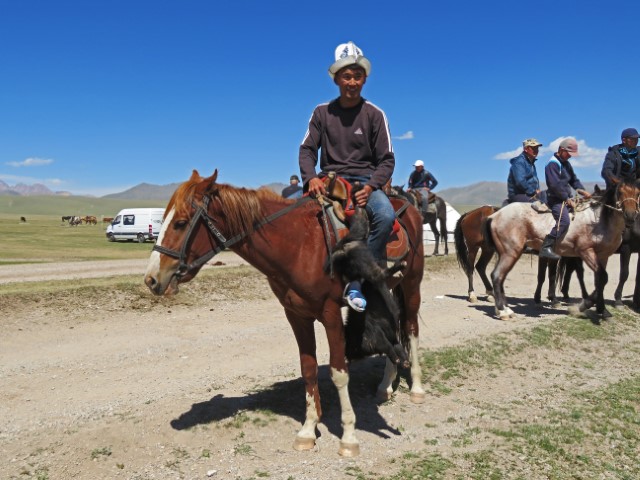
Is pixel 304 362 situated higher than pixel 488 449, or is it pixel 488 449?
pixel 304 362

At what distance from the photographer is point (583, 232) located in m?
11.3

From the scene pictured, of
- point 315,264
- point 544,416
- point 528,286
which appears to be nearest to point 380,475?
point 315,264

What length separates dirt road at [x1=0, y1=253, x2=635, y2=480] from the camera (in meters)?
4.86

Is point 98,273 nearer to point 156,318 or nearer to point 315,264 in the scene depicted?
point 156,318

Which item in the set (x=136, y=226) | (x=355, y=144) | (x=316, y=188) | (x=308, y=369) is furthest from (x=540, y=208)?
(x=136, y=226)

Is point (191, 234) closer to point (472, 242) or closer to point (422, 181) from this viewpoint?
point (472, 242)

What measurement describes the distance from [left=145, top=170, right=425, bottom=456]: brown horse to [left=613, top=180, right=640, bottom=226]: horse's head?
27.1 ft

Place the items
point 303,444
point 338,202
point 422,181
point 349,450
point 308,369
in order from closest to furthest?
1. point 349,450
2. point 303,444
3. point 338,202
4. point 308,369
5. point 422,181

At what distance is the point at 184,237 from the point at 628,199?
9744 millimetres

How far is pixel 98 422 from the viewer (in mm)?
5547

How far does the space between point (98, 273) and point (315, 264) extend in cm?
1389

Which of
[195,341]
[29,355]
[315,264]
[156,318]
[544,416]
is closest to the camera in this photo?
[315,264]

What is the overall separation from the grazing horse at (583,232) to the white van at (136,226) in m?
33.0

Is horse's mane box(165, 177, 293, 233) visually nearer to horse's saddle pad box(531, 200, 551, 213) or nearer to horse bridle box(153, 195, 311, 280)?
horse bridle box(153, 195, 311, 280)
